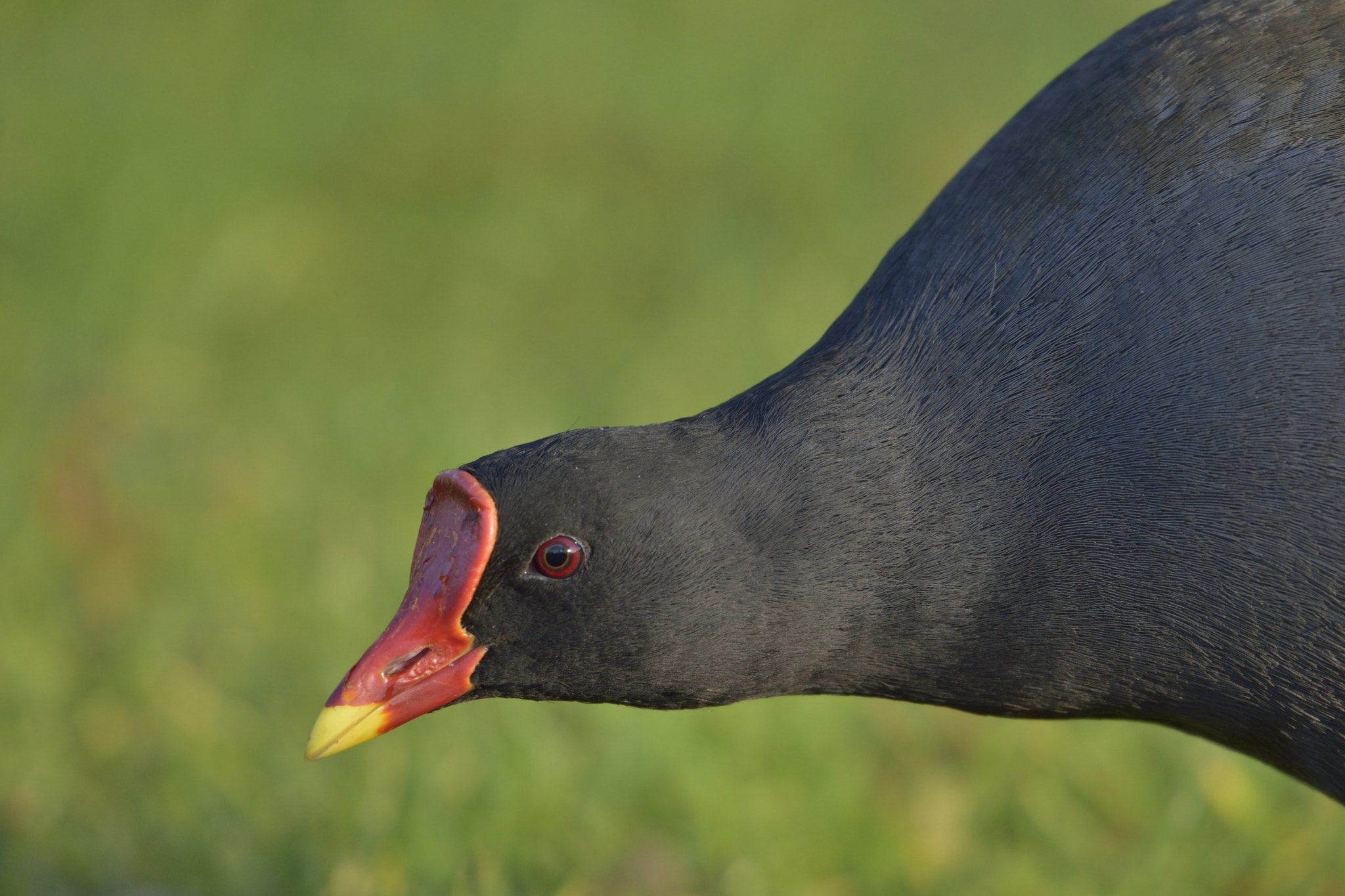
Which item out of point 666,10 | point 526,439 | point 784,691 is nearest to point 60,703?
point 526,439

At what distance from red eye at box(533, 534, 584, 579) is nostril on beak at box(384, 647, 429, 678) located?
227 millimetres

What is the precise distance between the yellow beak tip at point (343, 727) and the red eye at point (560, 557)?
1.05 ft

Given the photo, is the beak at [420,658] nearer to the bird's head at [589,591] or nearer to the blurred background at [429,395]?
the bird's head at [589,591]

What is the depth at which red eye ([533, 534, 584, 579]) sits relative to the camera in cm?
191

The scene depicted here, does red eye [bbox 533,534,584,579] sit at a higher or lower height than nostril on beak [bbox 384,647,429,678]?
higher

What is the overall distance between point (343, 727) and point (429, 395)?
8.07ft

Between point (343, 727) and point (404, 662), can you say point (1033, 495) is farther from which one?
point (343, 727)

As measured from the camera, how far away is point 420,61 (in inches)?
241

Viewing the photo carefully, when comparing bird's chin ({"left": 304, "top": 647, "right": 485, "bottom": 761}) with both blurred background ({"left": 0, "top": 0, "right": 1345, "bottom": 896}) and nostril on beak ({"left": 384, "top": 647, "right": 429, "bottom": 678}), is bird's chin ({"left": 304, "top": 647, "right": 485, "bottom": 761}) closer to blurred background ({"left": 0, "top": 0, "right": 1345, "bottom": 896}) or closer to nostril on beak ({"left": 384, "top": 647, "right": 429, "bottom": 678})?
nostril on beak ({"left": 384, "top": 647, "right": 429, "bottom": 678})

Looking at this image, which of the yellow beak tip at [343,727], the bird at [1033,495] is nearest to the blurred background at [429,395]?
the yellow beak tip at [343,727]

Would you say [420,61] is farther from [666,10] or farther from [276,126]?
[666,10]

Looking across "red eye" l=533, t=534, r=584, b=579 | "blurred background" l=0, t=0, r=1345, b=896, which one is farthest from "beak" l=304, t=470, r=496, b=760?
"blurred background" l=0, t=0, r=1345, b=896

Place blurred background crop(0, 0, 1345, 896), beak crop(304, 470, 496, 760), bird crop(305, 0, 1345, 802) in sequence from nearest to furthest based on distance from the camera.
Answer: bird crop(305, 0, 1345, 802), beak crop(304, 470, 496, 760), blurred background crop(0, 0, 1345, 896)

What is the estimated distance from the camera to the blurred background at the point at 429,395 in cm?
274
